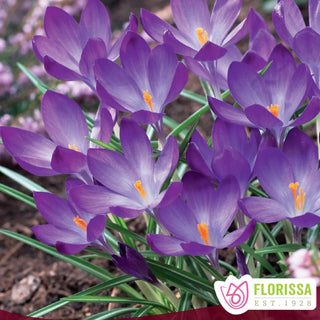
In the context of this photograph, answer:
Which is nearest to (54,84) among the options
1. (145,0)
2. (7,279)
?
(7,279)

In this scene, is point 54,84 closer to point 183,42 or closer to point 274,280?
point 183,42

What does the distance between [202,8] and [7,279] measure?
1.00 metres

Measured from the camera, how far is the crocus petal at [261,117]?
0.66m

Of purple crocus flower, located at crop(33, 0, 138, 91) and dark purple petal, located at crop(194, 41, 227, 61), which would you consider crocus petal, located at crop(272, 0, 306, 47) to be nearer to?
dark purple petal, located at crop(194, 41, 227, 61)

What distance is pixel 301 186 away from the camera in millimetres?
718

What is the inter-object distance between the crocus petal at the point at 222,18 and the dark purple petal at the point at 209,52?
80mm

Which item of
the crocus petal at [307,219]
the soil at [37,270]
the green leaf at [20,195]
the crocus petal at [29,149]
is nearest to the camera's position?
the crocus petal at [307,219]

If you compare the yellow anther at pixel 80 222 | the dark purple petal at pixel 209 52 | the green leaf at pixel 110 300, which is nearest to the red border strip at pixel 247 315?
the green leaf at pixel 110 300

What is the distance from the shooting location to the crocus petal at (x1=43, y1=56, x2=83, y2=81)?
0.78m

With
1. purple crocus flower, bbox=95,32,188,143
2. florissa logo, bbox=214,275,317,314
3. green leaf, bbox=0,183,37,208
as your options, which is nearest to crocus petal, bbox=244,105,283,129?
purple crocus flower, bbox=95,32,188,143

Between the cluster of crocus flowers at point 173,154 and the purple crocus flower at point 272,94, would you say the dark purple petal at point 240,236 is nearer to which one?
the cluster of crocus flowers at point 173,154

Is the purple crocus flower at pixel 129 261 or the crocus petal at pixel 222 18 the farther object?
the crocus petal at pixel 222 18

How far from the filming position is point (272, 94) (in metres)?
0.73

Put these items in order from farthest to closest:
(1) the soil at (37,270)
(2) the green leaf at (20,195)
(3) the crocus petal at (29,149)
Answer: (1) the soil at (37,270), (2) the green leaf at (20,195), (3) the crocus petal at (29,149)
